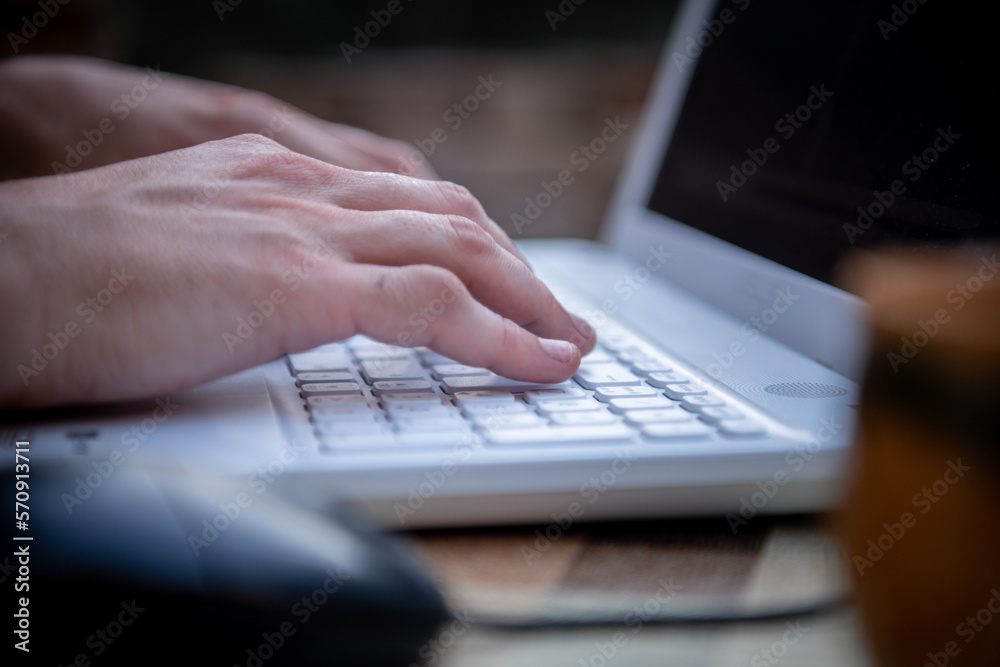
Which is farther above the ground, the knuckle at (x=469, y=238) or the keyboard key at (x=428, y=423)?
the knuckle at (x=469, y=238)

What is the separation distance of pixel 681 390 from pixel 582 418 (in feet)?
0.29

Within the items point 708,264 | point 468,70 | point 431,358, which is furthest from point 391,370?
point 468,70

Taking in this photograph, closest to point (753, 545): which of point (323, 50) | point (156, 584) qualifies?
point (156, 584)

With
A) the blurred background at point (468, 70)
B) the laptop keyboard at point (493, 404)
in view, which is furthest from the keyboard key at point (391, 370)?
the blurred background at point (468, 70)

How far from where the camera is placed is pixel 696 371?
56 centimetres

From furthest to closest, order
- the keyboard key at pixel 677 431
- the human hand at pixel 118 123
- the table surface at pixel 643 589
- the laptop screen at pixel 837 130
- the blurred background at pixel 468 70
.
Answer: the blurred background at pixel 468 70
the human hand at pixel 118 123
the laptop screen at pixel 837 130
the keyboard key at pixel 677 431
the table surface at pixel 643 589

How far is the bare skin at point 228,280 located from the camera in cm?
44

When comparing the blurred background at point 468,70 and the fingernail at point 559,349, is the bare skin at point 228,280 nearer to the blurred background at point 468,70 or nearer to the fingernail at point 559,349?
the fingernail at point 559,349

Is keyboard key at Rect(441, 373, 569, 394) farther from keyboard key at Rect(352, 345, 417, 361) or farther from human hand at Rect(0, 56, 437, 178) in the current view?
human hand at Rect(0, 56, 437, 178)

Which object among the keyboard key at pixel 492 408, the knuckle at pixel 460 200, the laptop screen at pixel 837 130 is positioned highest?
the laptop screen at pixel 837 130

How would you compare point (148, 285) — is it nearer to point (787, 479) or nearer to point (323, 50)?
point (787, 479)

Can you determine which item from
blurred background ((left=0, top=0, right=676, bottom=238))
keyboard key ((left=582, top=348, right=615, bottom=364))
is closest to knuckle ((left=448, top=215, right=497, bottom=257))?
keyboard key ((left=582, top=348, right=615, bottom=364))

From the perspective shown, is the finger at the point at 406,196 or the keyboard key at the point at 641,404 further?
the finger at the point at 406,196

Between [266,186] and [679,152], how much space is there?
1.75 feet
